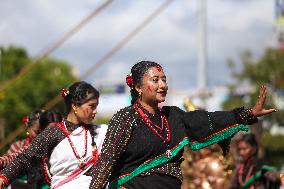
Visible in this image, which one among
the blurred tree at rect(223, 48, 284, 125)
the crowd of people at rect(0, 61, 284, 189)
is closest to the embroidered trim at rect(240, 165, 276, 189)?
the crowd of people at rect(0, 61, 284, 189)

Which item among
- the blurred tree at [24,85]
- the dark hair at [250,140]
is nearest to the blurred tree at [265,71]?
the blurred tree at [24,85]

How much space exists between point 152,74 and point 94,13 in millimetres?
6003

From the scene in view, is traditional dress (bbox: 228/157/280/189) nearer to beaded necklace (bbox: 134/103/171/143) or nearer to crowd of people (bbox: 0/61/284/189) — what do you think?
crowd of people (bbox: 0/61/284/189)

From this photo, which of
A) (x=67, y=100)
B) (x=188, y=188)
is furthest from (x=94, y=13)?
(x=67, y=100)

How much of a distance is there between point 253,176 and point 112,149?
516 centimetres

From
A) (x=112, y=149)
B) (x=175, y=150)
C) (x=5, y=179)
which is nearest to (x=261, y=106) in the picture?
(x=175, y=150)

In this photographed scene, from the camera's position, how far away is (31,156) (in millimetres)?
7398

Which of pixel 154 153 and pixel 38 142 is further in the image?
pixel 38 142

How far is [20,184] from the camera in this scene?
939cm

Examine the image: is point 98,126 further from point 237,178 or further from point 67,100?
point 237,178

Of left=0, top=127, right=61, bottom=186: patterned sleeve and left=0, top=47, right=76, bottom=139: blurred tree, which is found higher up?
left=0, top=47, right=76, bottom=139: blurred tree

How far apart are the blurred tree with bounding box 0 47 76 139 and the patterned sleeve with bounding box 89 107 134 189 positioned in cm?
4132

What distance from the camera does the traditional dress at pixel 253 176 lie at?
35.6 feet

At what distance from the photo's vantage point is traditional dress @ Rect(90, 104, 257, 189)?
6234mm
